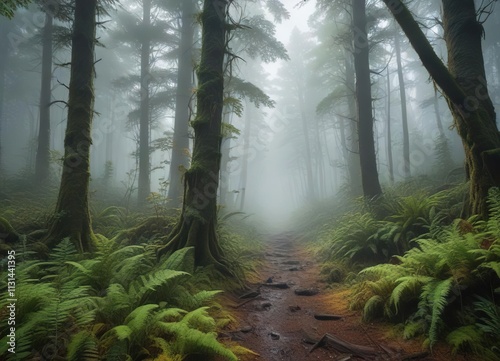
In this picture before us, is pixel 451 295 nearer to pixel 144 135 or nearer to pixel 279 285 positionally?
pixel 279 285

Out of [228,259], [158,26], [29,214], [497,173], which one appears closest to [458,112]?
[497,173]

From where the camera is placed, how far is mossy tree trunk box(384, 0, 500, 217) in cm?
472

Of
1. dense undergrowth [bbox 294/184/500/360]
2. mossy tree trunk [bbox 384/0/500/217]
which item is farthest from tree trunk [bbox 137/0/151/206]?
mossy tree trunk [bbox 384/0/500/217]

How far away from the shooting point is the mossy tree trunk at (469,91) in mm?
4723

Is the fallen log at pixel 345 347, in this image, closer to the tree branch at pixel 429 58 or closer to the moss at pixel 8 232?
the tree branch at pixel 429 58

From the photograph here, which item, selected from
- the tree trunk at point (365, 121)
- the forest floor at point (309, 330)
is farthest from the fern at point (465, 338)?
the tree trunk at point (365, 121)

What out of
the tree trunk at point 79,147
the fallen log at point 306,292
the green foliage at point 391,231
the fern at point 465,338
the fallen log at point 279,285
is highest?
the tree trunk at point 79,147

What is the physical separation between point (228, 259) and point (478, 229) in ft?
16.4

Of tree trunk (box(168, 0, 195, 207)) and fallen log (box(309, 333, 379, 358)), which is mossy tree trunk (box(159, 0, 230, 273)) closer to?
fallen log (box(309, 333, 379, 358))

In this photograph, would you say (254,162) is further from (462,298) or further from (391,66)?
(462,298)

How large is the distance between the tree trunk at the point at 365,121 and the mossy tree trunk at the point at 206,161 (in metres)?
5.86

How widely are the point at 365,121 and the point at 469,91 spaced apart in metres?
4.55

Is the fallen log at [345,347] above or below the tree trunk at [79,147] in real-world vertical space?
below

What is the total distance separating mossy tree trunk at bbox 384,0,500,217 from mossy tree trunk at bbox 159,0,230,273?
409cm
